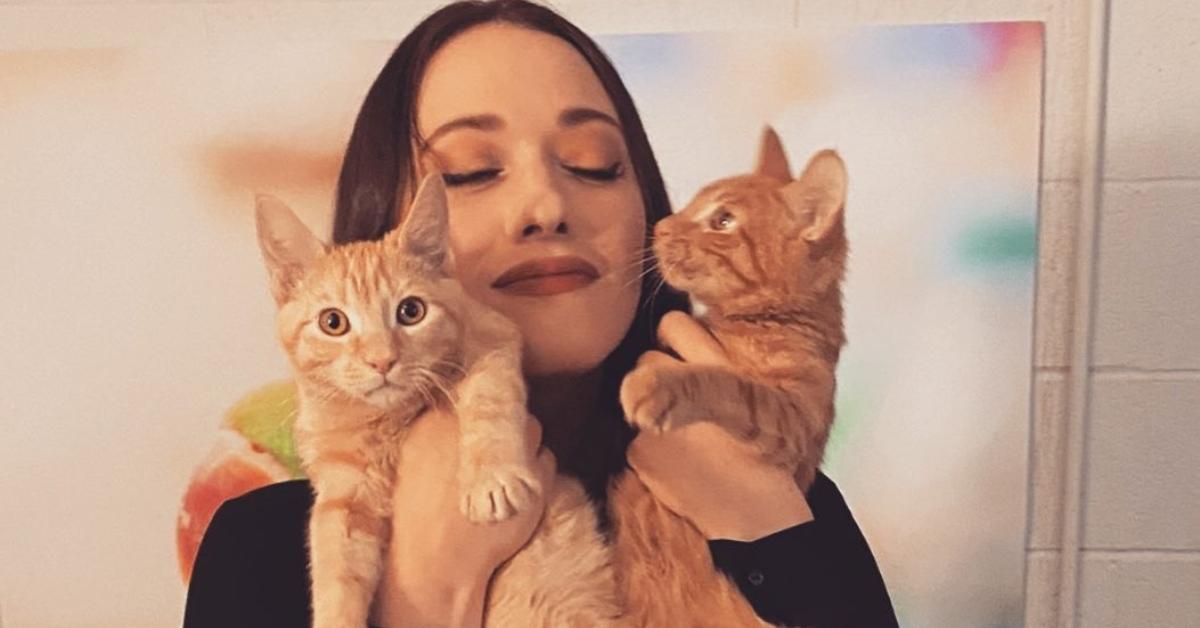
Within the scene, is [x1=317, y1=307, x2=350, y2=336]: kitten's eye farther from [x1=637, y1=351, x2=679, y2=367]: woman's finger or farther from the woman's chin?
[x1=637, y1=351, x2=679, y2=367]: woman's finger

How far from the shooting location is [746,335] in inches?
41.8

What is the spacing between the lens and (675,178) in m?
1.11

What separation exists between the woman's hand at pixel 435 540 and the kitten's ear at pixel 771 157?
399mm

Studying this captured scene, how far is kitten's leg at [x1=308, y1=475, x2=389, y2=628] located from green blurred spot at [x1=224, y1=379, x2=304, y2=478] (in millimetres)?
65

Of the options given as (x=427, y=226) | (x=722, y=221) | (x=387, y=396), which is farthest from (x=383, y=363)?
(x=722, y=221)

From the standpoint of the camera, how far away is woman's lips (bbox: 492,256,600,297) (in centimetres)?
109

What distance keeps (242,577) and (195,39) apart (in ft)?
1.83

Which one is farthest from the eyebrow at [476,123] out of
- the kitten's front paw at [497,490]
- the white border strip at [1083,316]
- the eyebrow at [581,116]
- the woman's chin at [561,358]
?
the white border strip at [1083,316]

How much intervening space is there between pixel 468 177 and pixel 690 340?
0.89 feet

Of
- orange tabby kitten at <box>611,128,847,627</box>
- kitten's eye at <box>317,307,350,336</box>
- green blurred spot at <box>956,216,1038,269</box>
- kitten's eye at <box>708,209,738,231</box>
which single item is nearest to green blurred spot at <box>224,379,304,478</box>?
kitten's eye at <box>317,307,350,336</box>

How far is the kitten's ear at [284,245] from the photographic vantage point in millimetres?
1082

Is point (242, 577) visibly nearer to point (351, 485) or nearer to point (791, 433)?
point (351, 485)

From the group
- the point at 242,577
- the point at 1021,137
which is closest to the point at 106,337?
the point at 242,577

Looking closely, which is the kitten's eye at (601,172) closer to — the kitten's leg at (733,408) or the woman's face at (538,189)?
the woman's face at (538,189)
